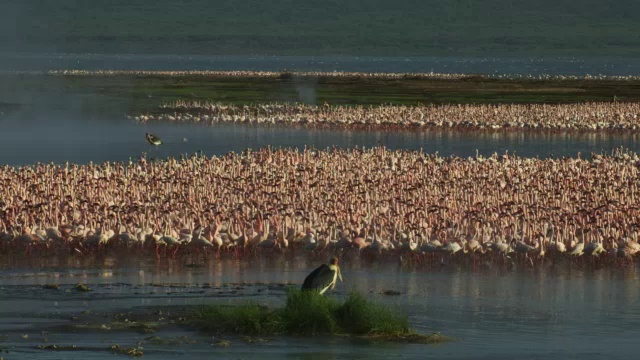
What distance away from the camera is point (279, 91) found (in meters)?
115

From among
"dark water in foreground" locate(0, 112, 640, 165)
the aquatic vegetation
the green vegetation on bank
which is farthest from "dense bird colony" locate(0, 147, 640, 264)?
the green vegetation on bank

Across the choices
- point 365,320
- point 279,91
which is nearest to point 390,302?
point 365,320

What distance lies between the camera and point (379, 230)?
1254 inches

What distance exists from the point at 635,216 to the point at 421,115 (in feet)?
145

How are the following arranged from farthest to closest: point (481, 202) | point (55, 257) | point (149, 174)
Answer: point (149, 174) → point (481, 202) → point (55, 257)

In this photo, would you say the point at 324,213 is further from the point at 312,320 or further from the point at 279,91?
the point at 279,91

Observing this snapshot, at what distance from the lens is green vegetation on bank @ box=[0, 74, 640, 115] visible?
98938mm

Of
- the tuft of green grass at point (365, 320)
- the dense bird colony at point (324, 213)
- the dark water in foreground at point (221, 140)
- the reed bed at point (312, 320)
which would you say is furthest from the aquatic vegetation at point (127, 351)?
the dark water in foreground at point (221, 140)

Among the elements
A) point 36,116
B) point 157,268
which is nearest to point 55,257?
point 157,268

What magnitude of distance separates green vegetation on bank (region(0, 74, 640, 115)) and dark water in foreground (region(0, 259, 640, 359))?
2368 inches

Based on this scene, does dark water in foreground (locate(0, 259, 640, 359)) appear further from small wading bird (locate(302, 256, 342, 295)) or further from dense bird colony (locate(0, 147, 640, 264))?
small wading bird (locate(302, 256, 342, 295))

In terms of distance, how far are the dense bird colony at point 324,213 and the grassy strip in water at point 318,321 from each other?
7.92 m

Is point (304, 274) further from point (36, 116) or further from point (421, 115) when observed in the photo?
point (36, 116)

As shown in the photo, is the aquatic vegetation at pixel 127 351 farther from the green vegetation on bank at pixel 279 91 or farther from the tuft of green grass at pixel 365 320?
the green vegetation on bank at pixel 279 91
